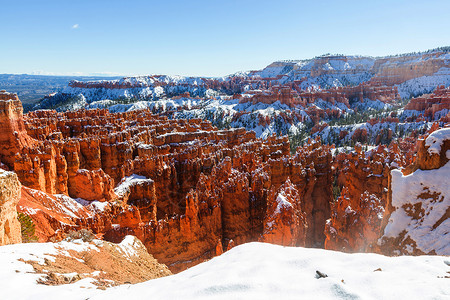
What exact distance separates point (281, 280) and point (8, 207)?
23.9 ft

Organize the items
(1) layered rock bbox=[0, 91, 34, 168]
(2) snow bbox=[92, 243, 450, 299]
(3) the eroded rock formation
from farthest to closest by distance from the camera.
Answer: (1) layered rock bbox=[0, 91, 34, 168] → (3) the eroded rock formation → (2) snow bbox=[92, 243, 450, 299]

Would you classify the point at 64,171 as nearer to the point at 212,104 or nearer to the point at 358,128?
the point at 358,128

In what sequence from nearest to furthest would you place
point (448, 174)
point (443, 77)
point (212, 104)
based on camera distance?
1. point (448, 174)
2. point (212, 104)
3. point (443, 77)

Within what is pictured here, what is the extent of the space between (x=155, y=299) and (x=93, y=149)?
90.6ft

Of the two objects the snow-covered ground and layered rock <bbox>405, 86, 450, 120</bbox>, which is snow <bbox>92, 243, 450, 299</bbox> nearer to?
the snow-covered ground

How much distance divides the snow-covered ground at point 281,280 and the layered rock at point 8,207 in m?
1.25

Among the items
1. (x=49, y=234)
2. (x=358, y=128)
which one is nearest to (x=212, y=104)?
(x=358, y=128)

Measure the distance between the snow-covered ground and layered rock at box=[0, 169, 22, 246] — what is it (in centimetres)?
125

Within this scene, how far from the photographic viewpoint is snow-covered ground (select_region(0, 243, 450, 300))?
4.79m

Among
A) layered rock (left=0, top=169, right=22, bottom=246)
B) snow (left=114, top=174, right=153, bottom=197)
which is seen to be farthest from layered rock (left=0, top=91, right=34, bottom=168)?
layered rock (left=0, top=169, right=22, bottom=246)

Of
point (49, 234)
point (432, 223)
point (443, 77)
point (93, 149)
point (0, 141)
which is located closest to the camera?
point (432, 223)

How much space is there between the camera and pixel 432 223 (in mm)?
9133

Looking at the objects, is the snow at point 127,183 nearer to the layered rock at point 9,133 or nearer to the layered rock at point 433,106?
the layered rock at point 9,133

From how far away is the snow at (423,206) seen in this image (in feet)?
28.8
